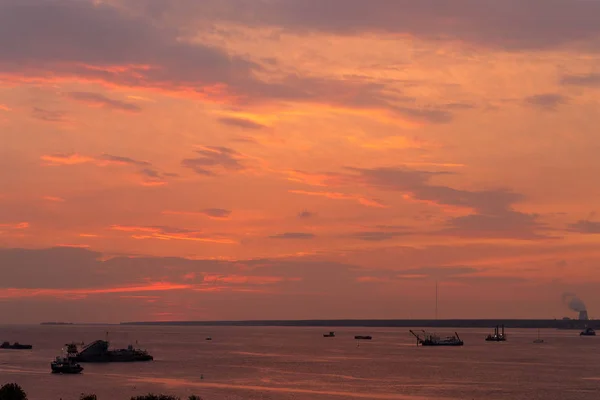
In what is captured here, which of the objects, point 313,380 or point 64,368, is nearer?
point 313,380

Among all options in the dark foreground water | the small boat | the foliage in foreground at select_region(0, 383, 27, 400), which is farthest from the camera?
the small boat

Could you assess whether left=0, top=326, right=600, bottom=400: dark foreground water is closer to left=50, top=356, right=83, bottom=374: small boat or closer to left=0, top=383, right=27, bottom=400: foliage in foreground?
left=50, top=356, right=83, bottom=374: small boat

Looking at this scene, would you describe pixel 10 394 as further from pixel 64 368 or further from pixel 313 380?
pixel 64 368

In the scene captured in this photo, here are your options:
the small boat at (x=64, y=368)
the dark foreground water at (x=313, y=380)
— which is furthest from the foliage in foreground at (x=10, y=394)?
the small boat at (x=64, y=368)

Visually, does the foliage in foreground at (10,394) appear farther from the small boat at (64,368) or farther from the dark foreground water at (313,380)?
the small boat at (64,368)

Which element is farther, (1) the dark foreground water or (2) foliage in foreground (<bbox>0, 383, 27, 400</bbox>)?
(1) the dark foreground water

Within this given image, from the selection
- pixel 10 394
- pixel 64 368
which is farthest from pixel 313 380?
pixel 10 394

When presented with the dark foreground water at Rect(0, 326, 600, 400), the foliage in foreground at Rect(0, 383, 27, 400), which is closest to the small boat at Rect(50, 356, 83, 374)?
the dark foreground water at Rect(0, 326, 600, 400)

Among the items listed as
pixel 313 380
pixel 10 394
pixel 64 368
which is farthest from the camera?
pixel 64 368

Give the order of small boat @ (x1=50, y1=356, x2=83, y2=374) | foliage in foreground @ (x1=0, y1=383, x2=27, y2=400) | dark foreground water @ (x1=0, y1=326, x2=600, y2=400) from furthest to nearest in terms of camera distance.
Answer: small boat @ (x1=50, y1=356, x2=83, y2=374) < dark foreground water @ (x1=0, y1=326, x2=600, y2=400) < foliage in foreground @ (x1=0, y1=383, x2=27, y2=400)

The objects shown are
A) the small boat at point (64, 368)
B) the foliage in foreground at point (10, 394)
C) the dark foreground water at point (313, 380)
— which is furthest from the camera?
the small boat at point (64, 368)

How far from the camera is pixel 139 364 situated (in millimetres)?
190000

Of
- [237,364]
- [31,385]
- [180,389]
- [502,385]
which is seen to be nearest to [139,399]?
[180,389]

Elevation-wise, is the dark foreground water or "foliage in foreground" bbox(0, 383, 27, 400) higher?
"foliage in foreground" bbox(0, 383, 27, 400)
